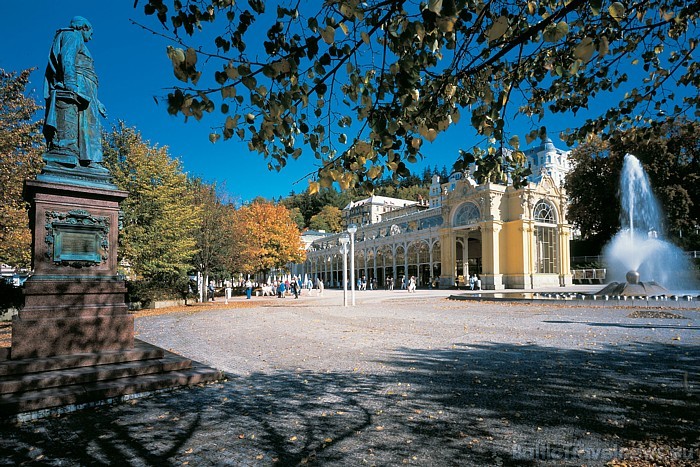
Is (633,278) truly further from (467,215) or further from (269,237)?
(269,237)

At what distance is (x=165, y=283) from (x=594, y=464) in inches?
1006

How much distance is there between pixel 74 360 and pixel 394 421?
4273 mm

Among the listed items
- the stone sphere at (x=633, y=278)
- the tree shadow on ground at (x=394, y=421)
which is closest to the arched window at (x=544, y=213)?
the stone sphere at (x=633, y=278)

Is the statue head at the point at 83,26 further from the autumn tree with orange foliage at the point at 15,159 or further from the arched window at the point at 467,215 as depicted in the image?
the arched window at the point at 467,215

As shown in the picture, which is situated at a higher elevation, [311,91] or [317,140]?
[311,91]

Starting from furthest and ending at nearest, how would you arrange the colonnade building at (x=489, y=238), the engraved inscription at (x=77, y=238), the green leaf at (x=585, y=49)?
the colonnade building at (x=489, y=238) → the engraved inscription at (x=77, y=238) → the green leaf at (x=585, y=49)

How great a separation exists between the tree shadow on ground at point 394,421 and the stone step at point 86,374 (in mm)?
667

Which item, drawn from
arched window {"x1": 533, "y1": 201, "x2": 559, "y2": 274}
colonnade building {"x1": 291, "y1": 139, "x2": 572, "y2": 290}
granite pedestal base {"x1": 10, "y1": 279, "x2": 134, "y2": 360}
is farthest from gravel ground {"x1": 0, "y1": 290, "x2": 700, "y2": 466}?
arched window {"x1": 533, "y1": 201, "x2": 559, "y2": 274}

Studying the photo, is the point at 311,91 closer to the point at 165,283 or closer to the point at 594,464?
the point at 594,464

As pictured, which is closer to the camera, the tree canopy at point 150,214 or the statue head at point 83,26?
the statue head at point 83,26

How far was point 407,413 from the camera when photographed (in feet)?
14.4

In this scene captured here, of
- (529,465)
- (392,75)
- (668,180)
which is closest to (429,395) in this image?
(529,465)

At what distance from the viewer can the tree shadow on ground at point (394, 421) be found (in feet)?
11.3

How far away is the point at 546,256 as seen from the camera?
42281 millimetres
